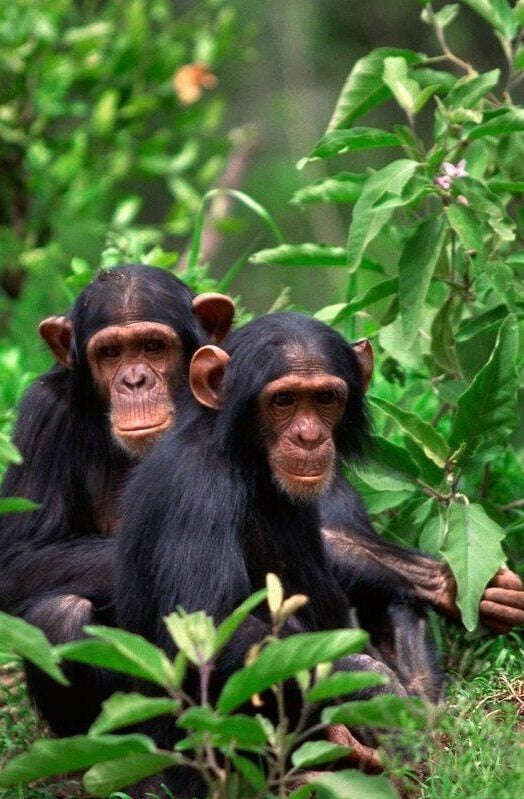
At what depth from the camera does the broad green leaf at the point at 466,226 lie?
4930 mm

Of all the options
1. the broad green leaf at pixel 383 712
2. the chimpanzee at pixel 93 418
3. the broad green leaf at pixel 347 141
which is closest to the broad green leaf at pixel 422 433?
the chimpanzee at pixel 93 418

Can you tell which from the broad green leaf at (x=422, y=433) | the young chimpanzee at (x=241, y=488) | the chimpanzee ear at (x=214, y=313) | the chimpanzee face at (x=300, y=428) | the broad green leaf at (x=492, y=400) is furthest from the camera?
the chimpanzee ear at (x=214, y=313)

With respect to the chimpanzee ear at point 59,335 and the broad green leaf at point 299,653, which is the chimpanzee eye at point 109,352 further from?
the broad green leaf at point 299,653

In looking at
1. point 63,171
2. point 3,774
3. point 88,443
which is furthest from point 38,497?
point 63,171

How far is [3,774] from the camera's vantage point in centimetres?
326

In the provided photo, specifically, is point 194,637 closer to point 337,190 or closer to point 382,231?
point 337,190

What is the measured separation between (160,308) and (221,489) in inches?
47.9

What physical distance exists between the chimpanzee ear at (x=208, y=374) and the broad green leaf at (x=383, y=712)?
1.35 meters

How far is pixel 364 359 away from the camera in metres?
4.56

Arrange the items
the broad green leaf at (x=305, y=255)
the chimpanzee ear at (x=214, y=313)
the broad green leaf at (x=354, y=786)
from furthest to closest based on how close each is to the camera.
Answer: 1. the broad green leaf at (x=305, y=255)
2. the chimpanzee ear at (x=214, y=313)
3. the broad green leaf at (x=354, y=786)

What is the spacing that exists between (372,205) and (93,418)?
48.4 inches

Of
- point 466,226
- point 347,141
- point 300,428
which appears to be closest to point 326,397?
point 300,428

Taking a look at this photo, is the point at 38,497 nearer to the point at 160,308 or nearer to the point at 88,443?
the point at 88,443

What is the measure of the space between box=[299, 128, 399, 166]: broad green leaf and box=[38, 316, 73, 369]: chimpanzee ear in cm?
109
